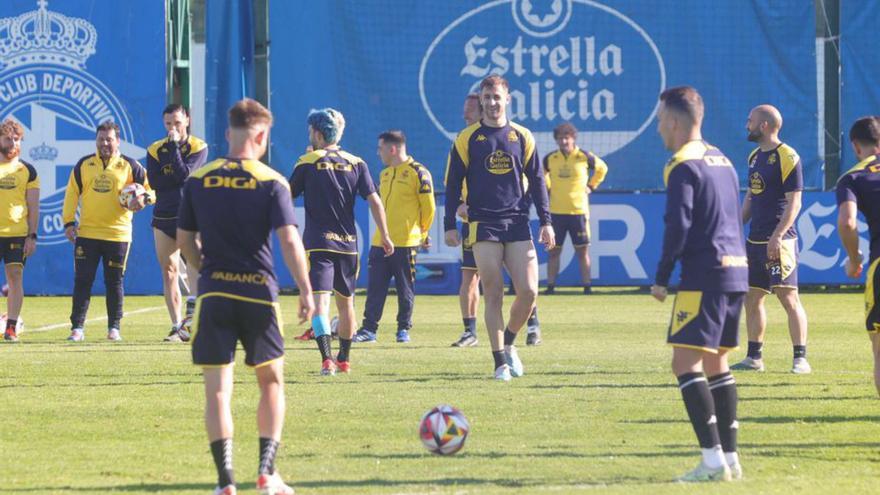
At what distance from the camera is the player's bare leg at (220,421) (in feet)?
20.8

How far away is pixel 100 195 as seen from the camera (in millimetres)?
15031

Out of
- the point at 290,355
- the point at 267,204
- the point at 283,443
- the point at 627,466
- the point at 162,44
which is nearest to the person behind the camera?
the point at 267,204

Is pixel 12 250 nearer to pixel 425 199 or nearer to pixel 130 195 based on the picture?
pixel 130 195

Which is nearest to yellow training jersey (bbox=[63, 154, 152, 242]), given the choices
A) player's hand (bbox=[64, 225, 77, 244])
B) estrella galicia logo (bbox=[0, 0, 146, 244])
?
player's hand (bbox=[64, 225, 77, 244])

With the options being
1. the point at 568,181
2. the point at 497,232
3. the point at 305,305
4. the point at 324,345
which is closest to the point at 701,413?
the point at 305,305

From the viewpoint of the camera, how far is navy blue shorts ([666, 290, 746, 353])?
22.5 feet

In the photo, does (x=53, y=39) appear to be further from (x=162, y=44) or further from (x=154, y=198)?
(x=154, y=198)

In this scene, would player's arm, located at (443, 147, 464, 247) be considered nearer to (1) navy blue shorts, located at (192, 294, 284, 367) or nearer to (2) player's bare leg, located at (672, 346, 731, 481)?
(2) player's bare leg, located at (672, 346, 731, 481)

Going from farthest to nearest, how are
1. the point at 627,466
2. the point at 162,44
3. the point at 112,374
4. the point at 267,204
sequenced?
the point at 162,44, the point at 112,374, the point at 627,466, the point at 267,204

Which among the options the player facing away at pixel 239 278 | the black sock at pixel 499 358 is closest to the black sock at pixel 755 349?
the black sock at pixel 499 358

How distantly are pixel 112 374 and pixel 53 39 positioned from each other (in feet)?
41.2

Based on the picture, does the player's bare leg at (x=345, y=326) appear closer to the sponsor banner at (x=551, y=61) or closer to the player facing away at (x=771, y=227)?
the player facing away at (x=771, y=227)

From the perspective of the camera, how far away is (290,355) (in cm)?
1323

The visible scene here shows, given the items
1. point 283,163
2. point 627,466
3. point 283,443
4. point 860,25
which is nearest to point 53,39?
point 283,163
